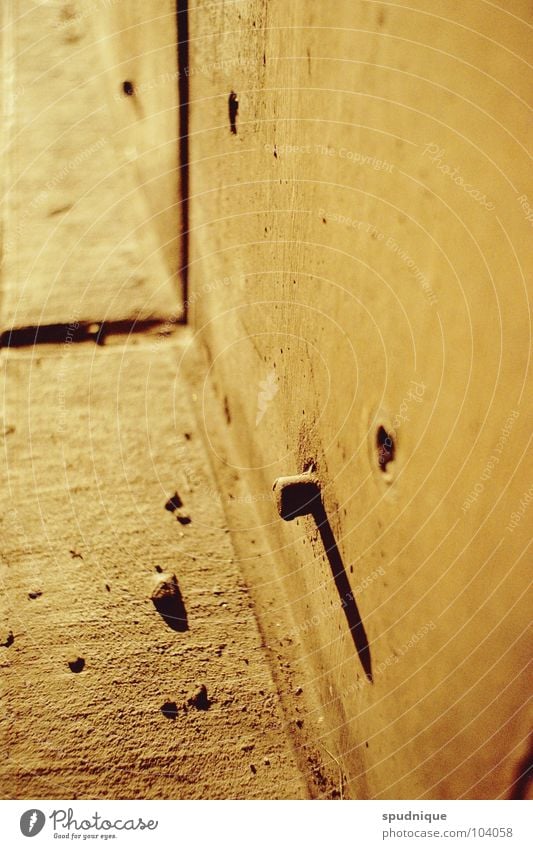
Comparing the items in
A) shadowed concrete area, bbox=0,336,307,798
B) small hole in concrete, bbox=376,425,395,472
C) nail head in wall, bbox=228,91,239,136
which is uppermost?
nail head in wall, bbox=228,91,239,136

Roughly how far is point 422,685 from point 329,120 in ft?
2.66

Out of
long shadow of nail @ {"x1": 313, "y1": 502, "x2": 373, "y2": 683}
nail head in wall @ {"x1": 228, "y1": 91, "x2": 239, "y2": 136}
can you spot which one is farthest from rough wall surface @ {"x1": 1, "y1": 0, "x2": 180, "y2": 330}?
long shadow of nail @ {"x1": 313, "y1": 502, "x2": 373, "y2": 683}

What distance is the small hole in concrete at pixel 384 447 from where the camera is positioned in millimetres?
883

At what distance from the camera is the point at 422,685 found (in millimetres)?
815

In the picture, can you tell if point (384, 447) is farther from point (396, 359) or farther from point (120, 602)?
point (120, 602)

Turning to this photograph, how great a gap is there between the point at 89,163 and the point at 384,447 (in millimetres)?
1392

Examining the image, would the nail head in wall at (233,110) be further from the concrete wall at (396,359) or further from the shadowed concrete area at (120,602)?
the shadowed concrete area at (120,602)

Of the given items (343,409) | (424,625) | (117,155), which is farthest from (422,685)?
(117,155)

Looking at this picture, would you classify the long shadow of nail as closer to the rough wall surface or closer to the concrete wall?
the concrete wall

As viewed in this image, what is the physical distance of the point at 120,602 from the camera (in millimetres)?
1404

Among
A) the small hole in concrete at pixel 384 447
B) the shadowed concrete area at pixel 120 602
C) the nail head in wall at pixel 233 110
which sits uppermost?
the nail head in wall at pixel 233 110

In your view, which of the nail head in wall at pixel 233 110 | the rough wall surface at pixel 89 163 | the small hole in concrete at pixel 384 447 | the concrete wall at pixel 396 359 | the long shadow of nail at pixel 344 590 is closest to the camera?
the concrete wall at pixel 396 359

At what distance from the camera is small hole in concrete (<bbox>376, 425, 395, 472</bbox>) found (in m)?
0.88

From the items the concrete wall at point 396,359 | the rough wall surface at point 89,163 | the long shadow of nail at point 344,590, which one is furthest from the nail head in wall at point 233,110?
the long shadow of nail at point 344,590
